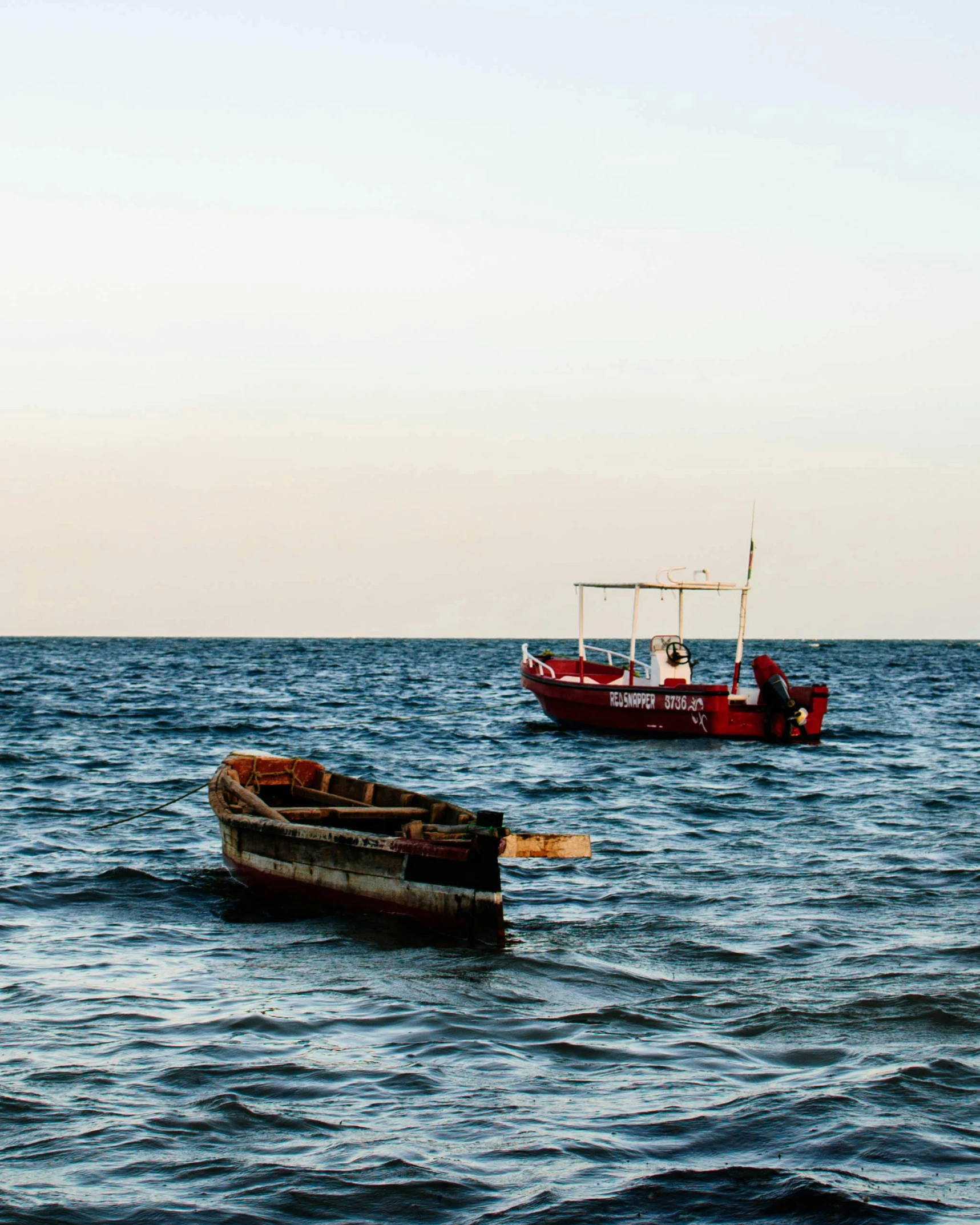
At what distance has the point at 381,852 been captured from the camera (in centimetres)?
1091

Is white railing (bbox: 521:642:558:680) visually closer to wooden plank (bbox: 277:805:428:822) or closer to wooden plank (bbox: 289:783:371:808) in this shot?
wooden plank (bbox: 289:783:371:808)

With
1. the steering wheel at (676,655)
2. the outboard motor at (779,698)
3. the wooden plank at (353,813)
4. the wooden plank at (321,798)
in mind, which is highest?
the steering wheel at (676,655)

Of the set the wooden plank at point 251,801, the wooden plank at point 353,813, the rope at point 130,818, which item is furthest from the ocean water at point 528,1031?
the wooden plank at point 353,813

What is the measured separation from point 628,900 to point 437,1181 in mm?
6700

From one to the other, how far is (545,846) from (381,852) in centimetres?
148

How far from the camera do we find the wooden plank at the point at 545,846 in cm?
1092

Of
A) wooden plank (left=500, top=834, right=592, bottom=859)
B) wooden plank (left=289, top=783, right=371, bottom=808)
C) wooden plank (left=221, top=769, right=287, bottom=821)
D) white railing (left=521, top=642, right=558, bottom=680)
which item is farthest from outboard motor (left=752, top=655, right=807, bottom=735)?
wooden plank (left=500, top=834, right=592, bottom=859)

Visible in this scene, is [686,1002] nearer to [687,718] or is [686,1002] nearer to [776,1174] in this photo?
[776,1174]

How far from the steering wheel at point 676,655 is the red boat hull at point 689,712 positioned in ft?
2.51

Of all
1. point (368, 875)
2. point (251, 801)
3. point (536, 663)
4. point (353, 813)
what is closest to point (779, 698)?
point (536, 663)

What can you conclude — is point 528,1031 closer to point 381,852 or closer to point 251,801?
point 381,852

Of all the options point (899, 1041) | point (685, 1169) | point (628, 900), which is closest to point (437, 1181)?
point (685, 1169)

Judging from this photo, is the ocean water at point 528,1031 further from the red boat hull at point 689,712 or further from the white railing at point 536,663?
the white railing at point 536,663

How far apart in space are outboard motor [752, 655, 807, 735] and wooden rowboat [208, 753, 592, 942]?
15.3 m
